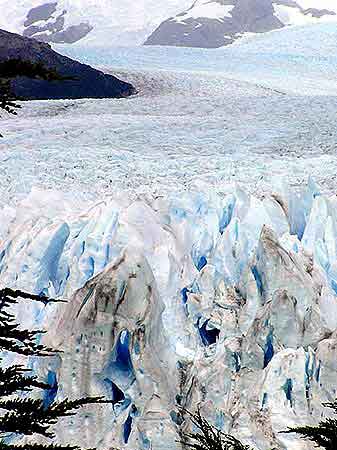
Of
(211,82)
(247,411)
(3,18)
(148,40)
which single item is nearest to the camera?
(247,411)

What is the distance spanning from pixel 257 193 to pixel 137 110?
24.6ft

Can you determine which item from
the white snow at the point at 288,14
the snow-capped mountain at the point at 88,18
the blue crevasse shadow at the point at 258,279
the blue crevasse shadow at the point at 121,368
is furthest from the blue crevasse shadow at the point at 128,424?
the white snow at the point at 288,14

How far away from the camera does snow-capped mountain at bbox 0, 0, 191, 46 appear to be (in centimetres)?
8381

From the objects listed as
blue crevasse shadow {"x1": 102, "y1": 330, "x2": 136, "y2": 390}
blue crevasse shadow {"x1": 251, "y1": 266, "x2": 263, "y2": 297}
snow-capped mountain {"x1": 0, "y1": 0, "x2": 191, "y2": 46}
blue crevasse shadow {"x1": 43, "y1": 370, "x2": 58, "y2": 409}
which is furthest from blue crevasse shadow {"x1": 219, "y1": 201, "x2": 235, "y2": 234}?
snow-capped mountain {"x1": 0, "y1": 0, "x2": 191, "y2": 46}

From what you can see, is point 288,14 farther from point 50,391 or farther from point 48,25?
point 50,391

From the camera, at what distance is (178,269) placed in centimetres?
789

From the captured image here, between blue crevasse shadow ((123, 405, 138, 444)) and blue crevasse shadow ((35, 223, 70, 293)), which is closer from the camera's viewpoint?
blue crevasse shadow ((123, 405, 138, 444))

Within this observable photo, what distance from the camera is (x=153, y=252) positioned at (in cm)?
812

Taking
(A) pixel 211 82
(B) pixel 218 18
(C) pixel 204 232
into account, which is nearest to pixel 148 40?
(B) pixel 218 18

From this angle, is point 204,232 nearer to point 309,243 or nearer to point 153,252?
point 153,252

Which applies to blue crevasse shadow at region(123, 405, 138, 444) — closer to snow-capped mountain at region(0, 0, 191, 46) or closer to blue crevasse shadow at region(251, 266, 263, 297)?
blue crevasse shadow at region(251, 266, 263, 297)

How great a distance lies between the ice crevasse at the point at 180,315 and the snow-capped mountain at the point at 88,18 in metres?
72.7

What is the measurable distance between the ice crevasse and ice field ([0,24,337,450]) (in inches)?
0.6

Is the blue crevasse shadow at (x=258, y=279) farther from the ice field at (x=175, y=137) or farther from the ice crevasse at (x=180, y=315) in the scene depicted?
the ice field at (x=175, y=137)
